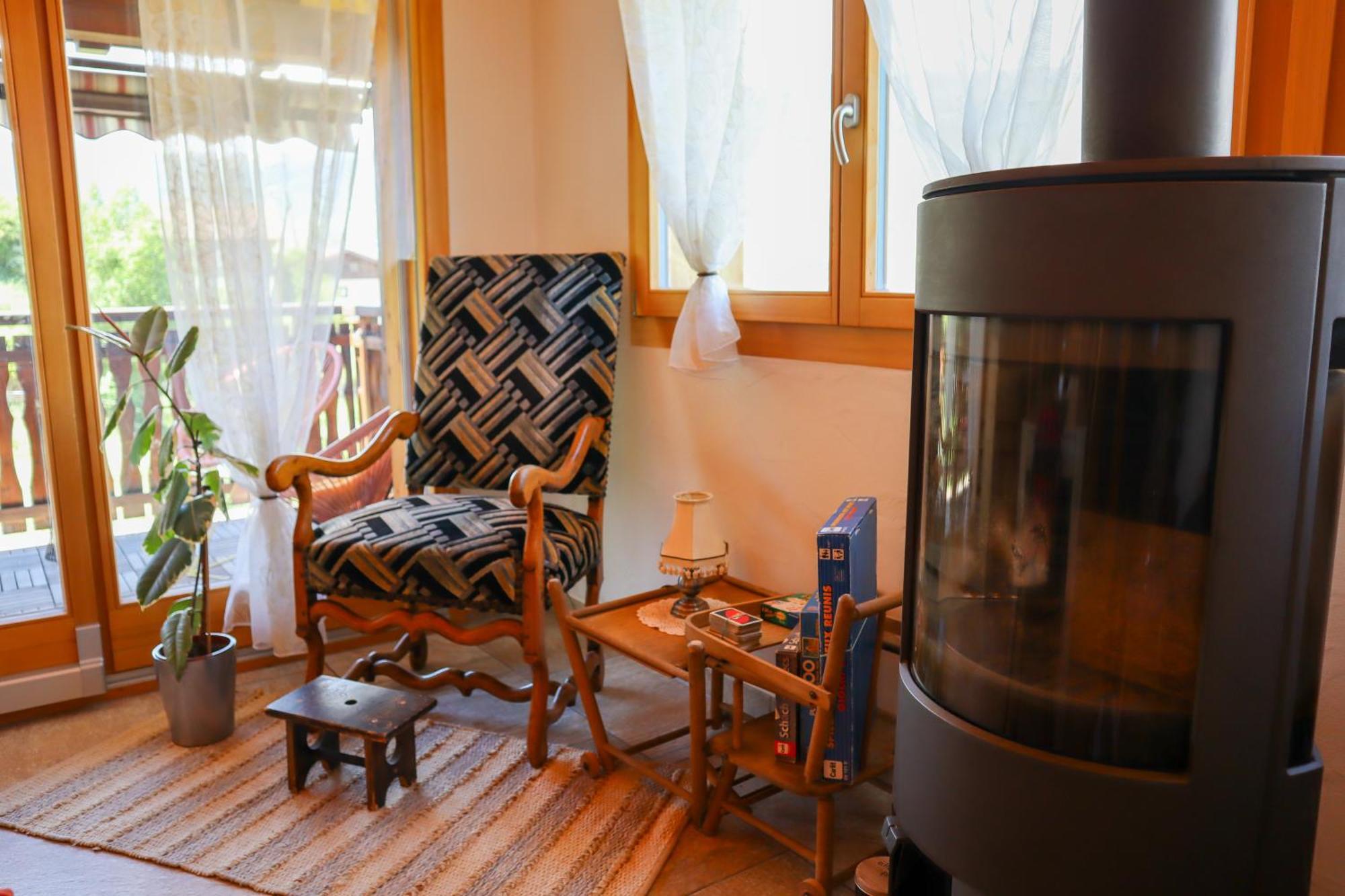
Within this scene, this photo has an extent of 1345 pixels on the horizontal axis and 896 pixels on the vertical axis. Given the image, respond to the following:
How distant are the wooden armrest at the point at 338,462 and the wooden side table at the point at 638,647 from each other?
2.21 feet

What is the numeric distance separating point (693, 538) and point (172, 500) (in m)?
1.17

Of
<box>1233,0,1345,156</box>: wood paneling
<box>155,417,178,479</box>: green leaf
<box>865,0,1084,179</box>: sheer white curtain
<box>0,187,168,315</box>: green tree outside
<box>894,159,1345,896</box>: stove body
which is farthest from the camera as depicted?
<box>0,187,168,315</box>: green tree outside

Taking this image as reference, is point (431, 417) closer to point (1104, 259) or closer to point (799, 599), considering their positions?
point (799, 599)

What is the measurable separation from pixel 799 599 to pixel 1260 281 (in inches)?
46.7

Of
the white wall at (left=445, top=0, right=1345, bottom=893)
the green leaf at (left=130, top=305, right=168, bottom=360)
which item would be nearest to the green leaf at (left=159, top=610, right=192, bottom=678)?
the green leaf at (left=130, top=305, right=168, bottom=360)

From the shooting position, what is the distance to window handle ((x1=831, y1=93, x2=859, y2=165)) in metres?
2.01

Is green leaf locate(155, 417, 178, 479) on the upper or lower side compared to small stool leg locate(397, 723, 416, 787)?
upper

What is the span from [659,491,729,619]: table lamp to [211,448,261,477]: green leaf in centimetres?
110

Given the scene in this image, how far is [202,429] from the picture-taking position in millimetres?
2367

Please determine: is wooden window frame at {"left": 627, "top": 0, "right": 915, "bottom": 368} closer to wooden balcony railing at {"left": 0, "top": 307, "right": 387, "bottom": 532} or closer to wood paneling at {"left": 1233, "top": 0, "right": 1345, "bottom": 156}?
wood paneling at {"left": 1233, "top": 0, "right": 1345, "bottom": 156}

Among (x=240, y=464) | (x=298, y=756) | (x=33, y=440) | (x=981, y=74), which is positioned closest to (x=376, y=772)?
(x=298, y=756)

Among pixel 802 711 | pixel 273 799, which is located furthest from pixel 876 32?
pixel 273 799

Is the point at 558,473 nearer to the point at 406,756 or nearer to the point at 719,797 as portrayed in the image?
the point at 406,756

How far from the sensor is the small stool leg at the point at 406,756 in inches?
82.9
